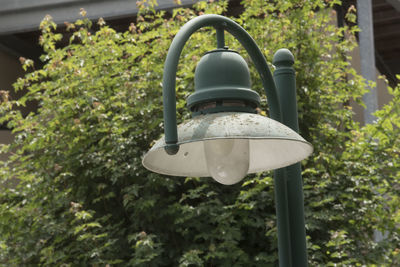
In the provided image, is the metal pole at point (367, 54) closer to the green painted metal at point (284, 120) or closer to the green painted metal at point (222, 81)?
the green painted metal at point (284, 120)

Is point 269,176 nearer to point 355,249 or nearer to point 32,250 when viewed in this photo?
point 355,249

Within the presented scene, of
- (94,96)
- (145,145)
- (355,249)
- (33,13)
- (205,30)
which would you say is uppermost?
(33,13)

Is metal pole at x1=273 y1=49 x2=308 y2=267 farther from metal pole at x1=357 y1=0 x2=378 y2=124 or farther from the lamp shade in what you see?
metal pole at x1=357 y1=0 x2=378 y2=124

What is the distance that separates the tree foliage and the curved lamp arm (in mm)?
2508

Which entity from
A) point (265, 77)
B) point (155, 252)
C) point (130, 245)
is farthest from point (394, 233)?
point (265, 77)

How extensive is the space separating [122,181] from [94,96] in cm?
84

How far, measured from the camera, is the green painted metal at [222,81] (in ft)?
5.17

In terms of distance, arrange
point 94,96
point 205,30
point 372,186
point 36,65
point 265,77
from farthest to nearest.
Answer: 1. point 36,65
2. point 205,30
3. point 94,96
4. point 372,186
5. point 265,77

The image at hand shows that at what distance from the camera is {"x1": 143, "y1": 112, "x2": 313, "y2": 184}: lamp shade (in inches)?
56.7

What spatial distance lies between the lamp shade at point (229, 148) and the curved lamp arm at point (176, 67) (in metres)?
0.04

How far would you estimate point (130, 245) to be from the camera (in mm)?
4953

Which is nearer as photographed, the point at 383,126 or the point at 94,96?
the point at 383,126

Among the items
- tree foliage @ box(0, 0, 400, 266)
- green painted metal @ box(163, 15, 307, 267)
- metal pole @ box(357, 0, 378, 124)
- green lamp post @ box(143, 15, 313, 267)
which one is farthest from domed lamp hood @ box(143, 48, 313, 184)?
metal pole @ box(357, 0, 378, 124)

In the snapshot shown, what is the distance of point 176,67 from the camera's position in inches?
60.2
